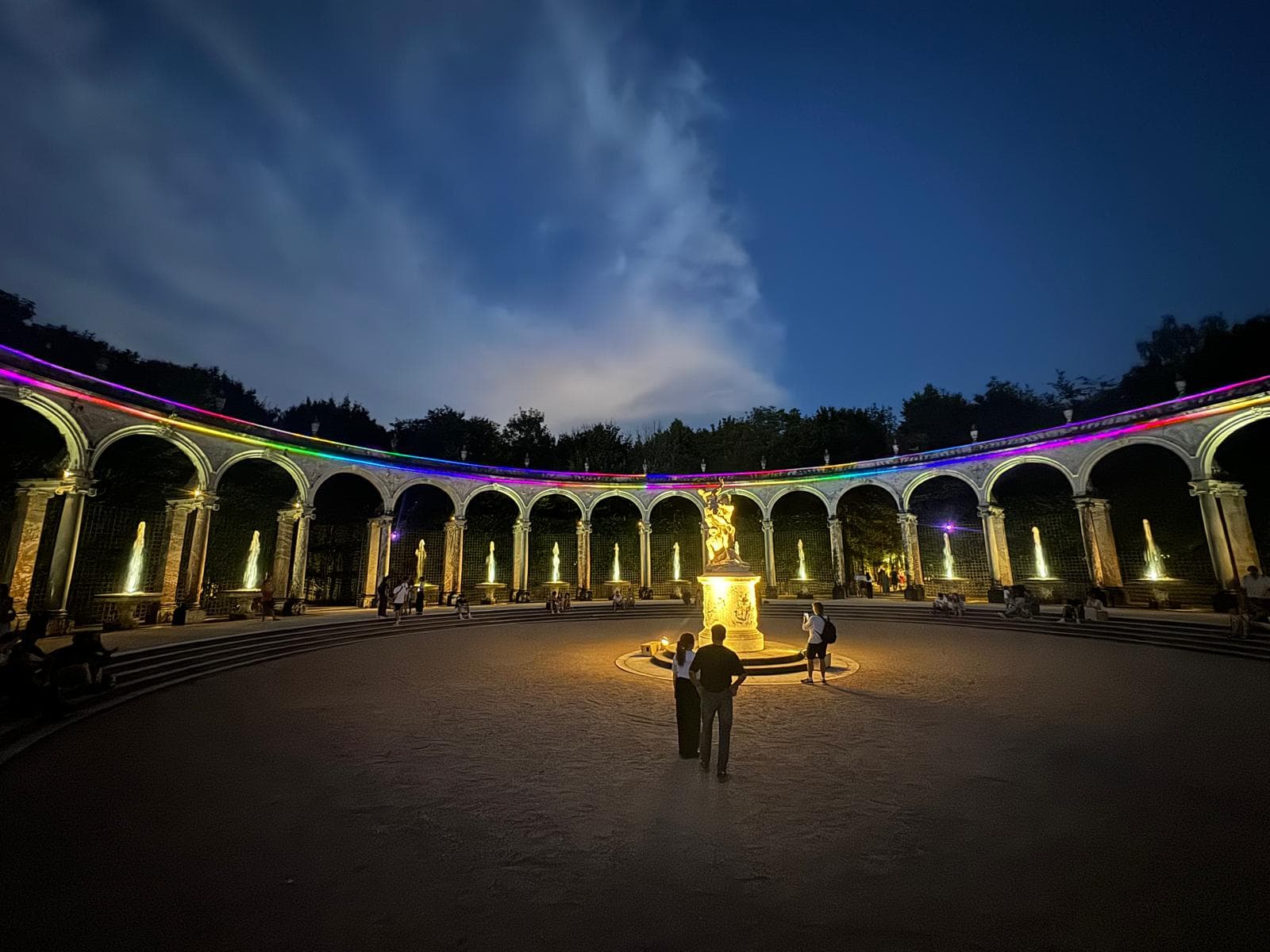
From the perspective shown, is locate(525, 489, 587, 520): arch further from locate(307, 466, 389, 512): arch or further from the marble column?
the marble column

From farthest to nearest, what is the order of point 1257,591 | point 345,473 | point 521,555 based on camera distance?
point 521,555 → point 345,473 → point 1257,591

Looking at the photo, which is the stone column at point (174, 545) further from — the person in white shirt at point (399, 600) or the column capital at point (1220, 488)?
the column capital at point (1220, 488)

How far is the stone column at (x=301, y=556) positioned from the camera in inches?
789

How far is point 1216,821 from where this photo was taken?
3777mm

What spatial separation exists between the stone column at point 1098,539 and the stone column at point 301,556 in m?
30.4

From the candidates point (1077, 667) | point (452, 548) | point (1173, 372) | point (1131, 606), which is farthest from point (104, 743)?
point (1173, 372)

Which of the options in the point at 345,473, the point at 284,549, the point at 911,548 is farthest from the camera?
the point at 911,548

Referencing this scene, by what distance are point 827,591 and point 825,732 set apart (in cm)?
2347

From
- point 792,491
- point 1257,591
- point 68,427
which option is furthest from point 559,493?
point 1257,591

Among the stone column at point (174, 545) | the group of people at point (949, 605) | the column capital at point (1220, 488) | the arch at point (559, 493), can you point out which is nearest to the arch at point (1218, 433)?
the column capital at point (1220, 488)

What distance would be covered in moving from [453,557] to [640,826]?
23.0 m

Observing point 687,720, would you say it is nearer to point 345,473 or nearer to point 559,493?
Answer: point 345,473

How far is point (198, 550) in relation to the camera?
17250mm

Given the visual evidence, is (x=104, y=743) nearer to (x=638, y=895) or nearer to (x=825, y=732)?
(x=638, y=895)
